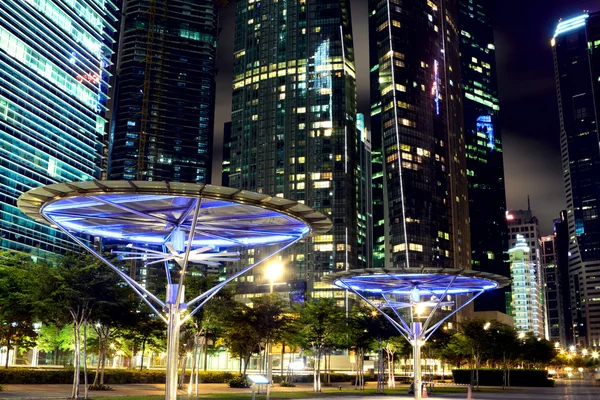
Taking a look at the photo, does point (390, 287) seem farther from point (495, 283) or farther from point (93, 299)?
point (93, 299)

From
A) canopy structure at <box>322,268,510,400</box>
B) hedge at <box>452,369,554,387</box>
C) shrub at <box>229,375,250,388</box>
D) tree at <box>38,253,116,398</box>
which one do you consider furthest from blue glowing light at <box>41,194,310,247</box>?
hedge at <box>452,369,554,387</box>

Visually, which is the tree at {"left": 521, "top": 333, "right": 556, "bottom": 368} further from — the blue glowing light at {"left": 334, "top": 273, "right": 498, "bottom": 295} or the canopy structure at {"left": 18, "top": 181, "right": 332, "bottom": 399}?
the canopy structure at {"left": 18, "top": 181, "right": 332, "bottom": 399}

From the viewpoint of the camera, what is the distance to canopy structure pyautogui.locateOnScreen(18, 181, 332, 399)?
31578 millimetres

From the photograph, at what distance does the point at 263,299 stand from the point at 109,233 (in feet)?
92.9

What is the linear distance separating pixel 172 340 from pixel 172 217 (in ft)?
24.4

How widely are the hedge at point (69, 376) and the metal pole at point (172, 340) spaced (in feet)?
98.0

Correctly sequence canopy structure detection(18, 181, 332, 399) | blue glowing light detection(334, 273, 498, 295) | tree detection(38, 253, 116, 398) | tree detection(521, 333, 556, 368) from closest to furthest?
1. canopy structure detection(18, 181, 332, 399)
2. tree detection(38, 253, 116, 398)
3. blue glowing light detection(334, 273, 498, 295)
4. tree detection(521, 333, 556, 368)

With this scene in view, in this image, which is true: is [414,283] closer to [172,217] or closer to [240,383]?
[240,383]

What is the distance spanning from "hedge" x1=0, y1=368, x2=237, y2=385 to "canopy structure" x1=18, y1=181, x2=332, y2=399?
21.7 m

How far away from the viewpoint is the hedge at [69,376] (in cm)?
5731

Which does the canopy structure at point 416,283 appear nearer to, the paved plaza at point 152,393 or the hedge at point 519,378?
the paved plaza at point 152,393

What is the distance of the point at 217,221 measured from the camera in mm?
38406

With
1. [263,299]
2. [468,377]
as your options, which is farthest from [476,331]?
[263,299]

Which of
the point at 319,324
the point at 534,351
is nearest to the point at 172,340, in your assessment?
the point at 319,324
